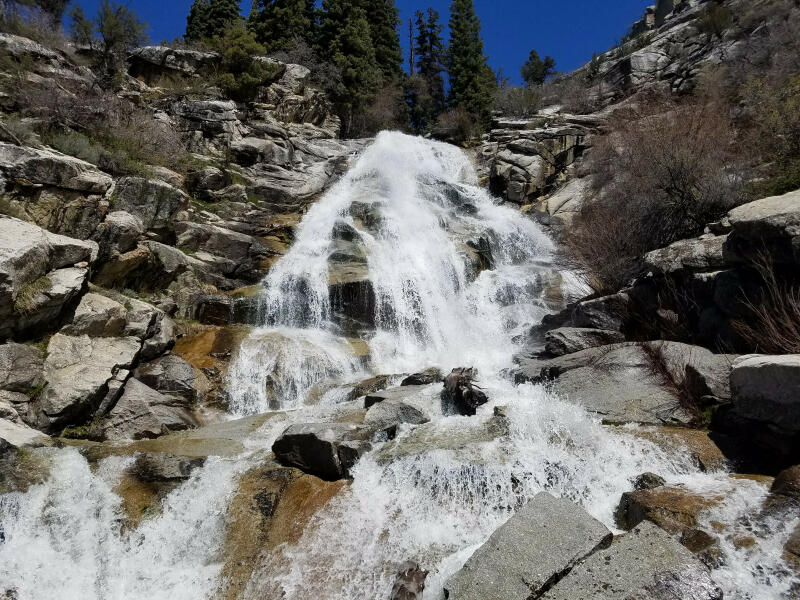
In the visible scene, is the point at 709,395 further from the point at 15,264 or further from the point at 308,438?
the point at 15,264

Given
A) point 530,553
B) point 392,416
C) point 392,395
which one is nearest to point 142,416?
point 392,395

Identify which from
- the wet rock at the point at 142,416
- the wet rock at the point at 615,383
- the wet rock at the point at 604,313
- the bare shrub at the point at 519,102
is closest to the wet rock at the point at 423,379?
the wet rock at the point at 615,383

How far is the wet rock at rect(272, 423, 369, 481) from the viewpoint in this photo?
675 centimetres

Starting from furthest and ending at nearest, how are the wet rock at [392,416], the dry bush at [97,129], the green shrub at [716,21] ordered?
the green shrub at [716,21]
the dry bush at [97,129]
the wet rock at [392,416]

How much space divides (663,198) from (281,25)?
1323 inches

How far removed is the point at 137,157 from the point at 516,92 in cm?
2756

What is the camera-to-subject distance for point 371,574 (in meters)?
5.25

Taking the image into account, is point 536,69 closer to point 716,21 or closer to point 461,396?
point 716,21

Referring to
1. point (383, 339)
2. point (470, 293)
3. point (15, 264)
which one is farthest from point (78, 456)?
point (470, 293)

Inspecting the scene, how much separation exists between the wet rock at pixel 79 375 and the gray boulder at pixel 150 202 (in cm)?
515

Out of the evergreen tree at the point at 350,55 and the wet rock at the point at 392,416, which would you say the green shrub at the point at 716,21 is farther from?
the wet rock at the point at 392,416

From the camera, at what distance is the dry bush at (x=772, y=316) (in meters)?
6.43

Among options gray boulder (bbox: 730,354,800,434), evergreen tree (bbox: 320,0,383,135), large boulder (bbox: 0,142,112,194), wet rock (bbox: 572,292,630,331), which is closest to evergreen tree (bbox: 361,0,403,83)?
evergreen tree (bbox: 320,0,383,135)

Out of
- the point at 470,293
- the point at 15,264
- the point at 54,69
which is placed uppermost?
the point at 54,69
